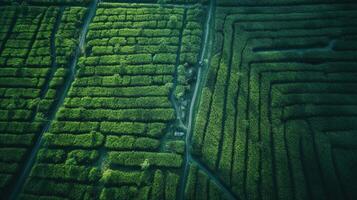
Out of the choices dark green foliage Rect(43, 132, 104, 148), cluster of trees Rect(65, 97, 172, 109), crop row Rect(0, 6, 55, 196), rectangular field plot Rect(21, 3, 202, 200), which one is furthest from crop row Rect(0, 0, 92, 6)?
A: dark green foliage Rect(43, 132, 104, 148)

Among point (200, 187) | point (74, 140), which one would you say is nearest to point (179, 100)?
point (200, 187)

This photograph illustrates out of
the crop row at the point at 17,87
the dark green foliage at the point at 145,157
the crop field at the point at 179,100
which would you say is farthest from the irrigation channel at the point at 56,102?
the dark green foliage at the point at 145,157

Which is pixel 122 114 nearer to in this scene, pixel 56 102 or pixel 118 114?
pixel 118 114

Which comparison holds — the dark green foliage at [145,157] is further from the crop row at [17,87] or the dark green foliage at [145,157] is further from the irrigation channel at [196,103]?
the crop row at [17,87]

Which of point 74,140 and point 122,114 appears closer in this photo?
point 74,140

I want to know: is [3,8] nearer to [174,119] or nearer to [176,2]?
[176,2]

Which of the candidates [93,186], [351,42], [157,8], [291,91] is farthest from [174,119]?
[351,42]

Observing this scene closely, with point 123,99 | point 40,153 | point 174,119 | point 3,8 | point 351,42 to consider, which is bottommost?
point 40,153
